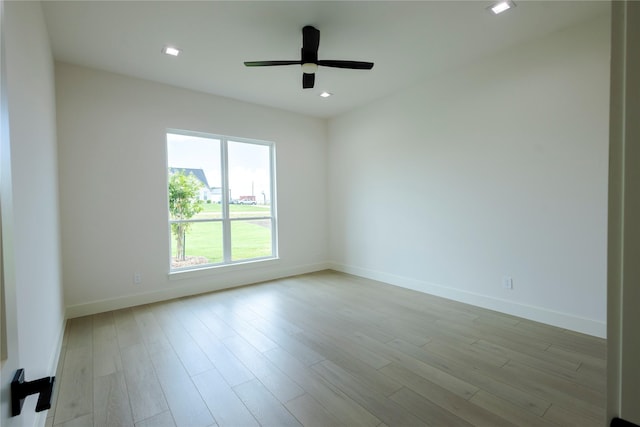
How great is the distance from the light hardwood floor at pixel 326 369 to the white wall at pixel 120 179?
458 mm

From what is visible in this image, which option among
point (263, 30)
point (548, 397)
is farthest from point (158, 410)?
point (263, 30)

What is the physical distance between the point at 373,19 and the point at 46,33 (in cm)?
296

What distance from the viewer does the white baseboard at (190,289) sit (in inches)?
137

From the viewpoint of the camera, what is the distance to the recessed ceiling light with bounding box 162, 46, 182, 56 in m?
3.10

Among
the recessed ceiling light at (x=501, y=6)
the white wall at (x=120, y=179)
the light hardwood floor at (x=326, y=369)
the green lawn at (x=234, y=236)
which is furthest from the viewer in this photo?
the green lawn at (x=234, y=236)

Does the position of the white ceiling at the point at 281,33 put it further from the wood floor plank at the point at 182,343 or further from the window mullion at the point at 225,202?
the wood floor plank at the point at 182,343

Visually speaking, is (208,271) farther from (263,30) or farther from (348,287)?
(263,30)

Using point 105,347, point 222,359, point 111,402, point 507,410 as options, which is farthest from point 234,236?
point 507,410

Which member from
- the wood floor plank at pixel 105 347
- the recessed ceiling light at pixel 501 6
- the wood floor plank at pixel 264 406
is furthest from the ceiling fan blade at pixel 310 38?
the wood floor plank at pixel 105 347

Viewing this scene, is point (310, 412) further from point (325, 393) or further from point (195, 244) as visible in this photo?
point (195, 244)

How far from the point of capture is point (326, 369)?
2305 mm

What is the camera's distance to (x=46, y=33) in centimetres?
271

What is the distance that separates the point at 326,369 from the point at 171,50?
3423 mm

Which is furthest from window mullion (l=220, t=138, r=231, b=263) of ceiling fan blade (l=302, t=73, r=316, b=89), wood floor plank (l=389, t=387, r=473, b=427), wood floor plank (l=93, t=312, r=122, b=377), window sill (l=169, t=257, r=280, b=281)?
wood floor plank (l=389, t=387, r=473, b=427)
